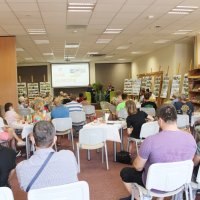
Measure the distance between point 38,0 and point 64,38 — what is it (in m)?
4.85

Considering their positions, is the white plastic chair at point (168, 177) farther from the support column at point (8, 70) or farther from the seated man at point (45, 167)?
the support column at point (8, 70)

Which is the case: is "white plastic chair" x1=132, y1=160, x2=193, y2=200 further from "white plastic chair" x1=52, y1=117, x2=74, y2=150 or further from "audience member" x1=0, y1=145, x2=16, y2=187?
"white plastic chair" x1=52, y1=117, x2=74, y2=150

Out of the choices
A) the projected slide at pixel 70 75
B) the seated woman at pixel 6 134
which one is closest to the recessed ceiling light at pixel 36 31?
the seated woman at pixel 6 134

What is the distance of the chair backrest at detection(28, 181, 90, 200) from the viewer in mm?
1952

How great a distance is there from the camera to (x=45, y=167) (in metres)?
2.17

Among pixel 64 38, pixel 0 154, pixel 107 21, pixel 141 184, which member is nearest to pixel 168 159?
pixel 141 184

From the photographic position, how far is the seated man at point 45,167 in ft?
7.13

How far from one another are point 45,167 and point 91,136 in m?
2.67

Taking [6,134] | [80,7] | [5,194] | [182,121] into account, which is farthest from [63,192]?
[80,7]

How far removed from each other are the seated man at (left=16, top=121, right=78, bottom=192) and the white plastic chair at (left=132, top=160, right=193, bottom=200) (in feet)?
2.44

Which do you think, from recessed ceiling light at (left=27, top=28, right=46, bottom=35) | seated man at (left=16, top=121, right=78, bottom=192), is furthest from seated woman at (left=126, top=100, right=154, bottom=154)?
recessed ceiling light at (left=27, top=28, right=46, bottom=35)

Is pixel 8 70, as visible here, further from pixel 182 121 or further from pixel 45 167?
pixel 45 167

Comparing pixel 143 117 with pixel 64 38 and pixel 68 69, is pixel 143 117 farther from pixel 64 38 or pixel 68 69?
pixel 68 69

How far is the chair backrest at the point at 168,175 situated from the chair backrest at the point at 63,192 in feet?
2.47
